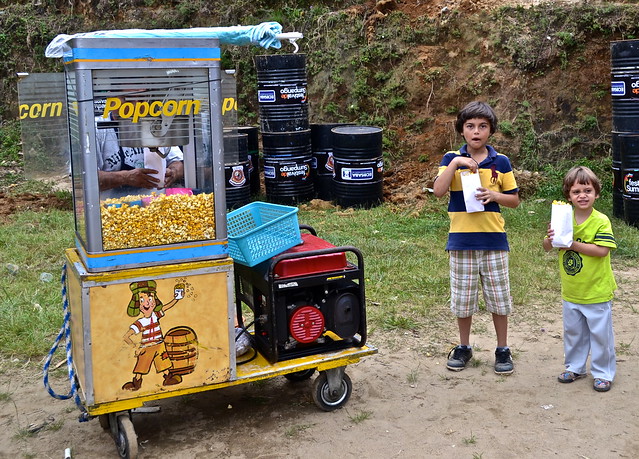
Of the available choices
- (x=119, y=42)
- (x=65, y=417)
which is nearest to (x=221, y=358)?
(x=65, y=417)

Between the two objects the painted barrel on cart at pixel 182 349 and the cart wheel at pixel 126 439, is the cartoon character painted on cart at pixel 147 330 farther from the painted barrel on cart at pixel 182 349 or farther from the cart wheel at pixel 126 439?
the cart wheel at pixel 126 439

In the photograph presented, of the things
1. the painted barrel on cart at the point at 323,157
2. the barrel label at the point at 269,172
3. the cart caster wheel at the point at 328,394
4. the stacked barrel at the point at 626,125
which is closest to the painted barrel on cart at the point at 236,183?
the barrel label at the point at 269,172

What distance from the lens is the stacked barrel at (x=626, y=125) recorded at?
9.05m

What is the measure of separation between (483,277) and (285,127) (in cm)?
665

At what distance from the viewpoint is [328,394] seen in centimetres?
456

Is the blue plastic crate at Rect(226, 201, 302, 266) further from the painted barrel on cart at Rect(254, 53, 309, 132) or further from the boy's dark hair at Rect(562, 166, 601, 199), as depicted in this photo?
the painted barrel on cart at Rect(254, 53, 309, 132)

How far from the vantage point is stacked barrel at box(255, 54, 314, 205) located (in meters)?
11.0

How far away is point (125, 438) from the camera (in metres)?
3.97

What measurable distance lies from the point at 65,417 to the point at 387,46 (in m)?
9.39

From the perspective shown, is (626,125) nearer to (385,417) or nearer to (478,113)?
(478,113)

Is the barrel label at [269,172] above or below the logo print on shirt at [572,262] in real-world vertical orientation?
above

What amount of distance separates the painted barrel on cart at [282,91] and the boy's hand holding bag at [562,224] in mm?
6983

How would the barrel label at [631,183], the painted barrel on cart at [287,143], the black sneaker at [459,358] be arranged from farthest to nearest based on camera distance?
the painted barrel on cart at [287,143] → the barrel label at [631,183] → the black sneaker at [459,358]

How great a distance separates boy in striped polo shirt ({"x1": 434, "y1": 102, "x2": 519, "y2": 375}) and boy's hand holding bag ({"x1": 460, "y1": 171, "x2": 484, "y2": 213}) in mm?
31
